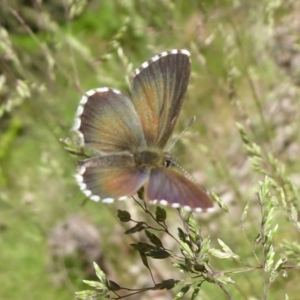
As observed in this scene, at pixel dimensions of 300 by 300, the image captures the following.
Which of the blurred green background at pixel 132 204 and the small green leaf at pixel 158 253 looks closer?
the small green leaf at pixel 158 253

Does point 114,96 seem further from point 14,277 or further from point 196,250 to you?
point 14,277

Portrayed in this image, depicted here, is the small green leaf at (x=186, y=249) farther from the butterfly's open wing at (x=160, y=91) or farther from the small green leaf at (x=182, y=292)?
the butterfly's open wing at (x=160, y=91)

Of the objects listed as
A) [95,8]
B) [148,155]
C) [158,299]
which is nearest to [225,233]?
[158,299]

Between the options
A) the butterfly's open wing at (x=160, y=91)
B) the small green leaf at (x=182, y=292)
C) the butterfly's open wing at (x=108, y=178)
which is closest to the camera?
the small green leaf at (x=182, y=292)

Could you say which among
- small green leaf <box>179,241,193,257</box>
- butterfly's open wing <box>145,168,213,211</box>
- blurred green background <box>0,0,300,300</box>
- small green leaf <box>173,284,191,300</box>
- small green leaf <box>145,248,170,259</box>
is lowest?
blurred green background <box>0,0,300,300</box>

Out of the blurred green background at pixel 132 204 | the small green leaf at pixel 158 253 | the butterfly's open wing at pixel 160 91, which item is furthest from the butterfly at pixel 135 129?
the blurred green background at pixel 132 204

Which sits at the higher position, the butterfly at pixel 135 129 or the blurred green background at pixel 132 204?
the butterfly at pixel 135 129

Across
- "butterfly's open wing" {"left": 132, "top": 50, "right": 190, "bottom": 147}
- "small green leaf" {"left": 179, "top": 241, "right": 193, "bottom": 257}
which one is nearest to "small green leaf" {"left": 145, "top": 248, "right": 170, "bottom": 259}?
"small green leaf" {"left": 179, "top": 241, "right": 193, "bottom": 257}

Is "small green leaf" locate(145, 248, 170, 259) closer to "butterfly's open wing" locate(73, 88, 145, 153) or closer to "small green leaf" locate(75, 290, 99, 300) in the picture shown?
"small green leaf" locate(75, 290, 99, 300)
